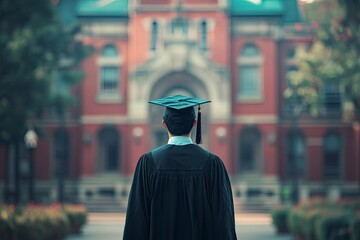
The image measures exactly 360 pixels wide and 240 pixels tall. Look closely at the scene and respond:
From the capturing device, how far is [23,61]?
22984mm

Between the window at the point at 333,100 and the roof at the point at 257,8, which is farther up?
the roof at the point at 257,8

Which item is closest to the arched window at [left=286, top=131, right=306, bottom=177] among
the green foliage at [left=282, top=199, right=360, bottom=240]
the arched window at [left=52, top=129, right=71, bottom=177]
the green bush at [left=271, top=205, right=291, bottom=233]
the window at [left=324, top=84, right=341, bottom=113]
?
the window at [left=324, top=84, right=341, bottom=113]

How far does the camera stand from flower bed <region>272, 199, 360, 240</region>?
13.9m

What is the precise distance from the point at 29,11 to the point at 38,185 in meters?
16.2

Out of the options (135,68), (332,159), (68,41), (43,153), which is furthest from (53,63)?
(332,159)

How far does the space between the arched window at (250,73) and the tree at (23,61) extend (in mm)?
13728

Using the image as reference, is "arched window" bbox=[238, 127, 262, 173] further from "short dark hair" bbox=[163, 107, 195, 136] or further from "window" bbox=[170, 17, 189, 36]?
"short dark hair" bbox=[163, 107, 195, 136]

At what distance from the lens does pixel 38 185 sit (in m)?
38.3

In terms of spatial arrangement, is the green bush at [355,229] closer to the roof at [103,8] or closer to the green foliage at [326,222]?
the green foliage at [326,222]

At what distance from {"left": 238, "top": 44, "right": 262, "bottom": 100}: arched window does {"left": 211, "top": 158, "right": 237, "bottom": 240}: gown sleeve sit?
3269 centimetres

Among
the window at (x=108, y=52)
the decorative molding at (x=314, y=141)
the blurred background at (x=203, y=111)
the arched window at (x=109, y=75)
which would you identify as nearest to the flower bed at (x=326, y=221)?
the blurred background at (x=203, y=111)

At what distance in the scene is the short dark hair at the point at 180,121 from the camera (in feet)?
18.1

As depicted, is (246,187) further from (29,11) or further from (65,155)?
(29,11)

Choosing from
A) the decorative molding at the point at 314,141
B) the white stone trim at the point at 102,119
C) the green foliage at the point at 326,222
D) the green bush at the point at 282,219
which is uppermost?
the white stone trim at the point at 102,119
